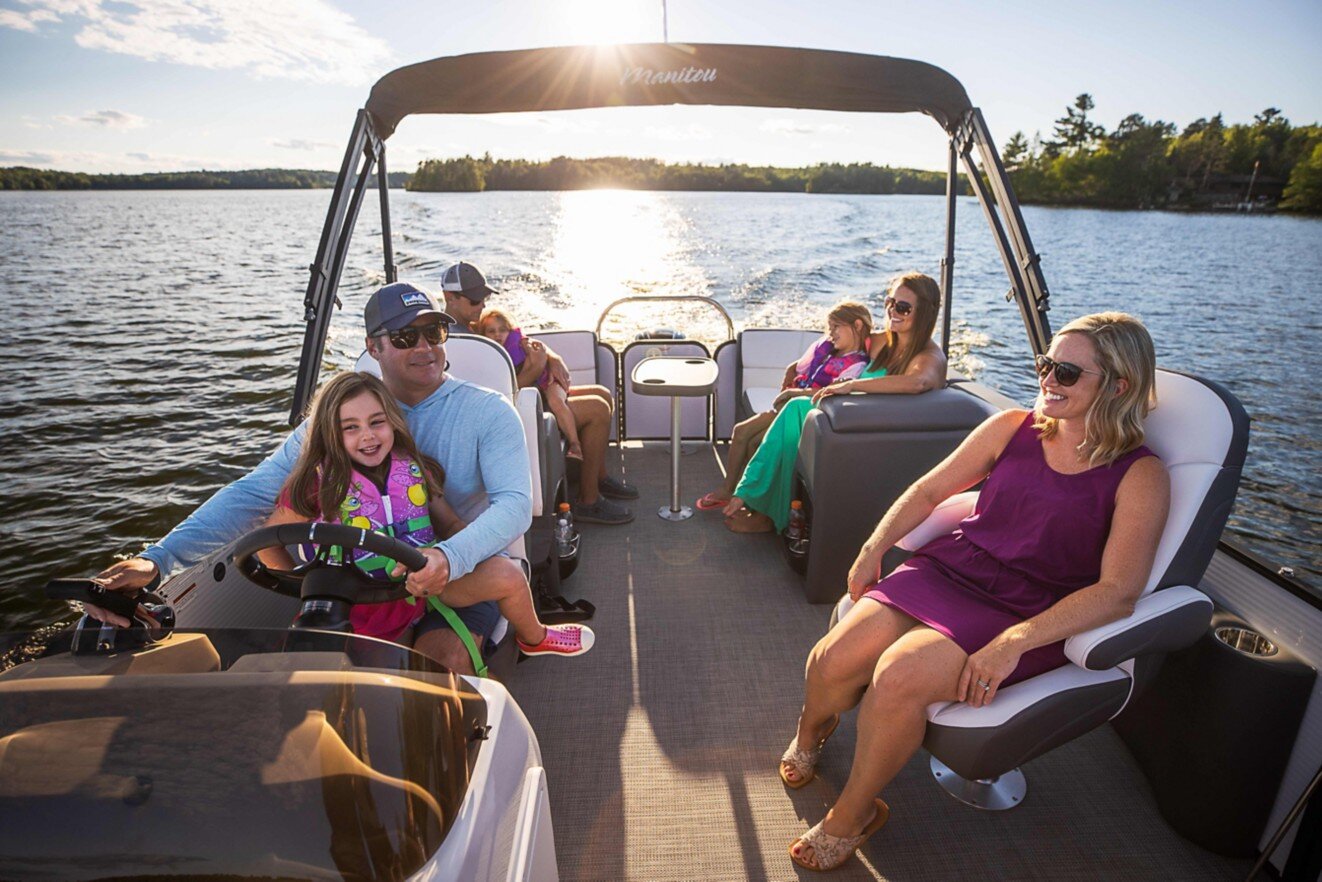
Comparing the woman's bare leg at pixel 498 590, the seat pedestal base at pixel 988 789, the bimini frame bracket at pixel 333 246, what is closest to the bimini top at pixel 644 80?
the bimini frame bracket at pixel 333 246

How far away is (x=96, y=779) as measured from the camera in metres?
0.89

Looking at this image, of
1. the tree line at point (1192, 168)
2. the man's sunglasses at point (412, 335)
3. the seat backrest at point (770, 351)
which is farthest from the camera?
the tree line at point (1192, 168)

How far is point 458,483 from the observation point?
2014 mm

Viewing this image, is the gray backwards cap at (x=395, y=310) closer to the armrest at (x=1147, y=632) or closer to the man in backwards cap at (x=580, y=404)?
the man in backwards cap at (x=580, y=404)

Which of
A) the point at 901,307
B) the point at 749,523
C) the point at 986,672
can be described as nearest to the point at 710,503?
the point at 749,523

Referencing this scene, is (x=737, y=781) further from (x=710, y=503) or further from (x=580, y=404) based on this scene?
(x=580, y=404)

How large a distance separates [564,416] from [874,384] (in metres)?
1.46

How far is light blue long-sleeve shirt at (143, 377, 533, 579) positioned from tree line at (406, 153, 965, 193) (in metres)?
27.0

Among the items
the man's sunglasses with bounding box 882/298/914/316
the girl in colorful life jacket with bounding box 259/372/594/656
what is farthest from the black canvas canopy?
the girl in colorful life jacket with bounding box 259/372/594/656

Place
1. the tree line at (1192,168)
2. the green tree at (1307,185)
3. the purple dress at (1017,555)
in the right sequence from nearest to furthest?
the purple dress at (1017,555) → the green tree at (1307,185) → the tree line at (1192,168)

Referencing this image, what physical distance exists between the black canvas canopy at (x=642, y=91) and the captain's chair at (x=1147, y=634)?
133cm

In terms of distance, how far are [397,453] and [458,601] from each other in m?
0.41

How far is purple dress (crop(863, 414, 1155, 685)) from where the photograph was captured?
5.42 feet

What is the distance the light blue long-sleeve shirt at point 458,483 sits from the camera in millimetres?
1703
